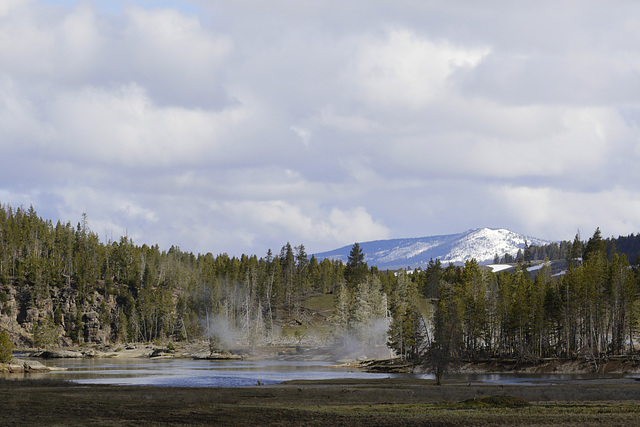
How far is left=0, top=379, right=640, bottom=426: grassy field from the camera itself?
124 ft

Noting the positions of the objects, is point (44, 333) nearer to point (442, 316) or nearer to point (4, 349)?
point (4, 349)

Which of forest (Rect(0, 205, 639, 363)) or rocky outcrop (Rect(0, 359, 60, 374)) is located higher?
Result: forest (Rect(0, 205, 639, 363))

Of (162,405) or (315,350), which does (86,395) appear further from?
(315,350)

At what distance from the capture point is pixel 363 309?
151250mm

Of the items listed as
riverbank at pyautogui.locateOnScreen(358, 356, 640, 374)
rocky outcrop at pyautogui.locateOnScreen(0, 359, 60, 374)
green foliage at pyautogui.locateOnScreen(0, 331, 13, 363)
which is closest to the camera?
rocky outcrop at pyautogui.locateOnScreen(0, 359, 60, 374)

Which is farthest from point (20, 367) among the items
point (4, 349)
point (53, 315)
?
point (53, 315)

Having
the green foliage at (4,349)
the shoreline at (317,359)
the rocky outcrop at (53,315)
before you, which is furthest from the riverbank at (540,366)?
the rocky outcrop at (53,315)

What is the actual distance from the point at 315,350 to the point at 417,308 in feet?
209

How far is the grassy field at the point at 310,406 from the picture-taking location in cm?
3794

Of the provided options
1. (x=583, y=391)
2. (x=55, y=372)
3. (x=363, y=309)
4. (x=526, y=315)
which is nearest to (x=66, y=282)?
(x=363, y=309)

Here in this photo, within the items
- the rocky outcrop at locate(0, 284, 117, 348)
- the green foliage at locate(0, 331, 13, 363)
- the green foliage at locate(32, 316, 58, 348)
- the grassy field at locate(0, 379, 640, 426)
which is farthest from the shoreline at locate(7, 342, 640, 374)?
the grassy field at locate(0, 379, 640, 426)

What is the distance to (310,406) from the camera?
47.5 meters

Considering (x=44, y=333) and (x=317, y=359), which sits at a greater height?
(x=44, y=333)

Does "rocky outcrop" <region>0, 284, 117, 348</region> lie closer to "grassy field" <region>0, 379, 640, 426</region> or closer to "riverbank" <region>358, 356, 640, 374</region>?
"riverbank" <region>358, 356, 640, 374</region>
